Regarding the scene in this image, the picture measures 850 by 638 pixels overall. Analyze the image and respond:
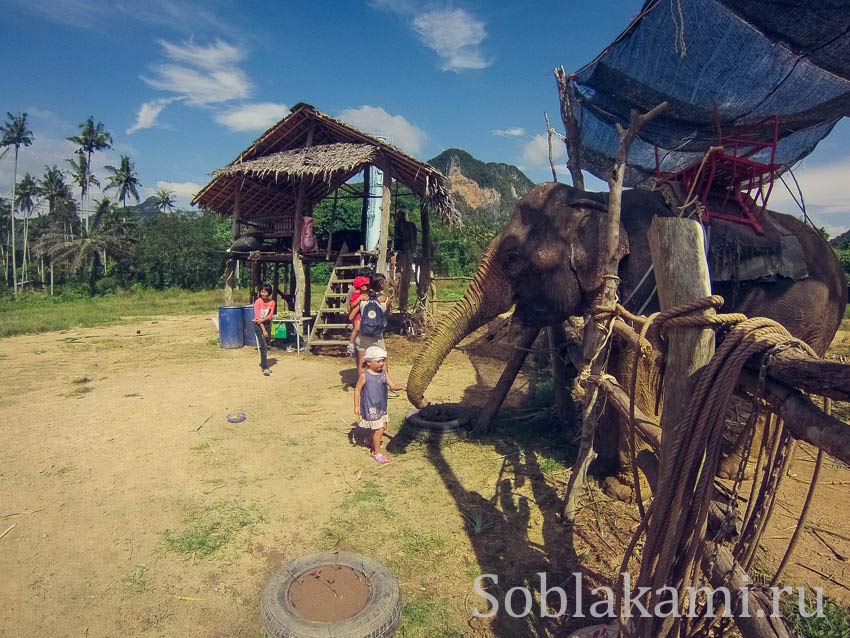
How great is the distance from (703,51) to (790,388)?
5.25 metres

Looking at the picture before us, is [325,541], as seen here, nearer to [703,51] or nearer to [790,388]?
[790,388]

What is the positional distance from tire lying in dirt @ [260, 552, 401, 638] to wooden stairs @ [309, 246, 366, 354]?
683 centimetres

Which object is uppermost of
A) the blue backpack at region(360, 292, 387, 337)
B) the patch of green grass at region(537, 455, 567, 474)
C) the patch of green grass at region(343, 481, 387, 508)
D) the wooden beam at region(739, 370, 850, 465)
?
the wooden beam at region(739, 370, 850, 465)

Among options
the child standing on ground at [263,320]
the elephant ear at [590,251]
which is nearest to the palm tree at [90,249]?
the child standing on ground at [263,320]

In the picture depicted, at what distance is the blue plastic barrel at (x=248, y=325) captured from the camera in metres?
11.1

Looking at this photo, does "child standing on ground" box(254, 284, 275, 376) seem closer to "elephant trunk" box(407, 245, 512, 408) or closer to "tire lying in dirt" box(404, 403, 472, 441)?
"tire lying in dirt" box(404, 403, 472, 441)

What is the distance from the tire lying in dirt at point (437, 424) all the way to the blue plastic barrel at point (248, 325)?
679 centimetres

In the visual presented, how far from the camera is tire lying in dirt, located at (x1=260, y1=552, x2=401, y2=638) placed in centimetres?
253

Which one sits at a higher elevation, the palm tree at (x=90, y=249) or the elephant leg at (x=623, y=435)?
the palm tree at (x=90, y=249)

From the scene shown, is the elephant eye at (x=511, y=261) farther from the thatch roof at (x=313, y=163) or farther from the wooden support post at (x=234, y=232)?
the wooden support post at (x=234, y=232)

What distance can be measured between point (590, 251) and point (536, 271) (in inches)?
19.7

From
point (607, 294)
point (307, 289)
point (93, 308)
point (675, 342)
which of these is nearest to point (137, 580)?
point (675, 342)

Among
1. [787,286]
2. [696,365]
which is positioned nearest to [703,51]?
[787,286]

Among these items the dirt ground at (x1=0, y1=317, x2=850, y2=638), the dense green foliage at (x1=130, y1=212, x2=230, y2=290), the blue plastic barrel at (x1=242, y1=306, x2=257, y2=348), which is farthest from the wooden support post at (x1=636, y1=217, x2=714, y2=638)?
the dense green foliage at (x1=130, y1=212, x2=230, y2=290)
